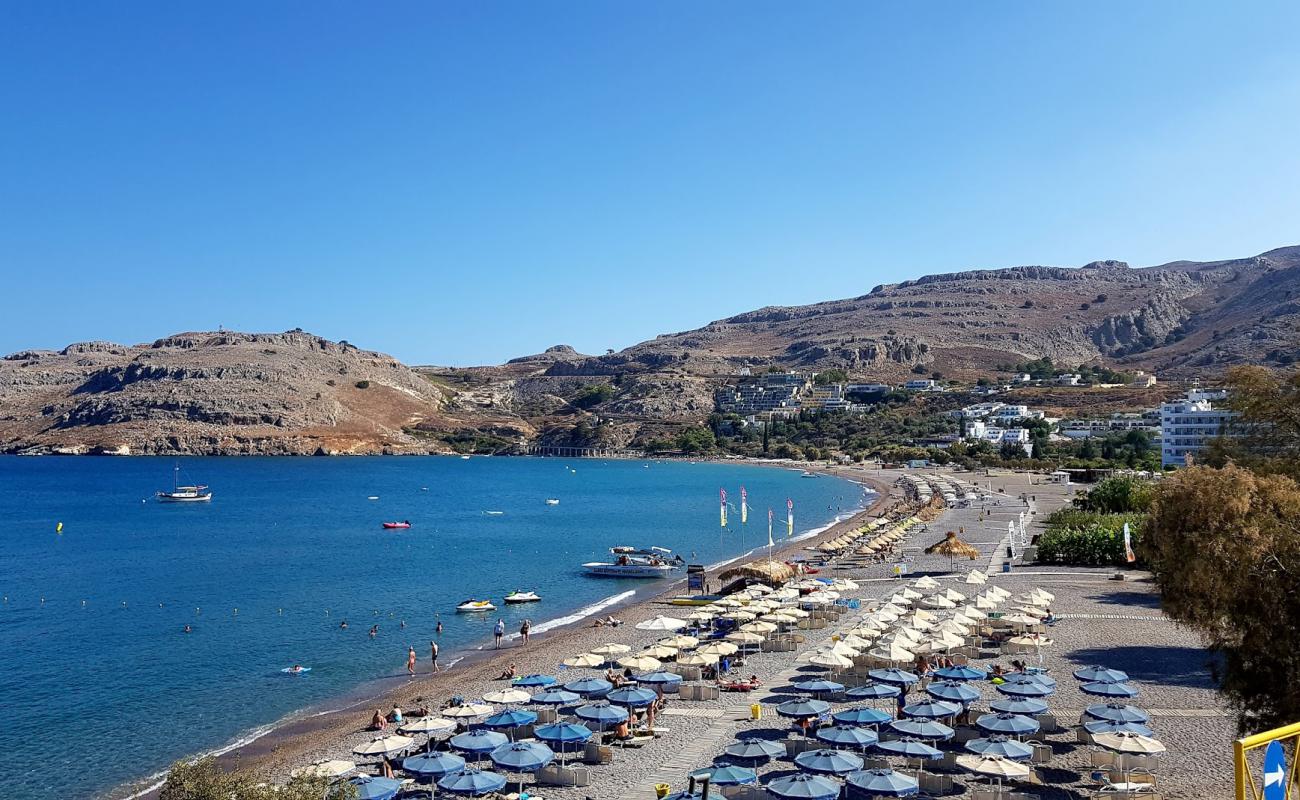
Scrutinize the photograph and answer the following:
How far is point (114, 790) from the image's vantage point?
2209cm

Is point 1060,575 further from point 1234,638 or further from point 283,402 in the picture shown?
point 283,402

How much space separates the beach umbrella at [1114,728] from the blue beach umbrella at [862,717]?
3.97 metres

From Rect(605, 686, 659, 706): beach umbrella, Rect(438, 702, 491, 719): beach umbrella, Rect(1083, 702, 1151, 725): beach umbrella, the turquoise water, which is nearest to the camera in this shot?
Rect(1083, 702, 1151, 725): beach umbrella

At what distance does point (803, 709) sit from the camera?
21.2 meters

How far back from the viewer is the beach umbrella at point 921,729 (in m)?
19.0

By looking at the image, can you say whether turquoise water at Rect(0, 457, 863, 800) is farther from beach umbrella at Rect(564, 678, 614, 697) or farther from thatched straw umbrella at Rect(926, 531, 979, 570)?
thatched straw umbrella at Rect(926, 531, 979, 570)

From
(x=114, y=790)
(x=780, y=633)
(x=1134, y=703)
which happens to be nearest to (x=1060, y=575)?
(x=780, y=633)

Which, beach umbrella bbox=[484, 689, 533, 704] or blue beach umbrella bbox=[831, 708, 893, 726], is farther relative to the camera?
beach umbrella bbox=[484, 689, 533, 704]

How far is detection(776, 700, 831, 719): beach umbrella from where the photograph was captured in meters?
21.0

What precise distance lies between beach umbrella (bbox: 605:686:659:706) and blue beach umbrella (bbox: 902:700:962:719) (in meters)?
6.14

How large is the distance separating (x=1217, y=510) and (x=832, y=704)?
39.2 feet

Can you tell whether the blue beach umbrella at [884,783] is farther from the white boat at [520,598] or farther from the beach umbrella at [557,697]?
the white boat at [520,598]

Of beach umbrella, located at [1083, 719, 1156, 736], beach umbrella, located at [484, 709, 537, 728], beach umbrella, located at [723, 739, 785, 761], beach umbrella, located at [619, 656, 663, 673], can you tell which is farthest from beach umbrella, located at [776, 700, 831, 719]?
beach umbrella, located at [619, 656, 663, 673]

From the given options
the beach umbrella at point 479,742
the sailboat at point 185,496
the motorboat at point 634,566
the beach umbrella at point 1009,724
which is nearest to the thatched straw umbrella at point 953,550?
the motorboat at point 634,566
